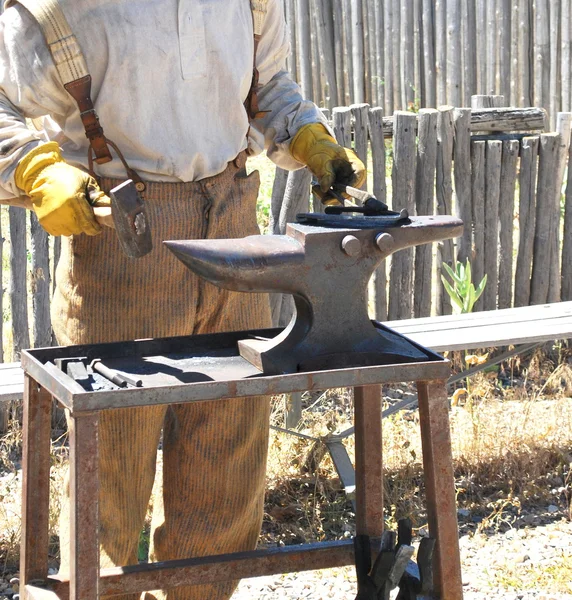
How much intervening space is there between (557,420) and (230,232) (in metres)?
2.49

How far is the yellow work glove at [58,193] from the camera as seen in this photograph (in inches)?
93.7

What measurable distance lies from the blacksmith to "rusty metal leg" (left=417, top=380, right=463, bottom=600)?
0.72m

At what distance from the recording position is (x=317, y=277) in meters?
2.29

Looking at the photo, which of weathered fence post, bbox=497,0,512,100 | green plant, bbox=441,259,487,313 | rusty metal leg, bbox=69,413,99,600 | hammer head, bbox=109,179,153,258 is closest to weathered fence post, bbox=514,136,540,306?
green plant, bbox=441,259,487,313

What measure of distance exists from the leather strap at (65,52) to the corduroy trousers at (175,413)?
0.22 m

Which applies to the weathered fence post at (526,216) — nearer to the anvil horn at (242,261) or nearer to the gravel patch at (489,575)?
the gravel patch at (489,575)

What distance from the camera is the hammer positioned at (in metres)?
2.20

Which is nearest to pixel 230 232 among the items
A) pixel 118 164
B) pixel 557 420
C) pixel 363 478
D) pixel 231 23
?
pixel 118 164

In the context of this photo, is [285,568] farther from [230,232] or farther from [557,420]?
[557,420]

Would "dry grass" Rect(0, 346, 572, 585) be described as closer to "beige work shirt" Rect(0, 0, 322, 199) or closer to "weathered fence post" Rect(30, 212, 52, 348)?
"weathered fence post" Rect(30, 212, 52, 348)

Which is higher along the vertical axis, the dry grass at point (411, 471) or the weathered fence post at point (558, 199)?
the weathered fence post at point (558, 199)

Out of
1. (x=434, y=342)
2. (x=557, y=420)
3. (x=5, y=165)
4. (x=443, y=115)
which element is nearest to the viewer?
(x=5, y=165)

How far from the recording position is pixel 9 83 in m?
2.64

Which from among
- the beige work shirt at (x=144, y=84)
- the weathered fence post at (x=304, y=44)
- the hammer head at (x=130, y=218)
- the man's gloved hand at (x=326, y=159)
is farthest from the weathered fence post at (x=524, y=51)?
the hammer head at (x=130, y=218)
